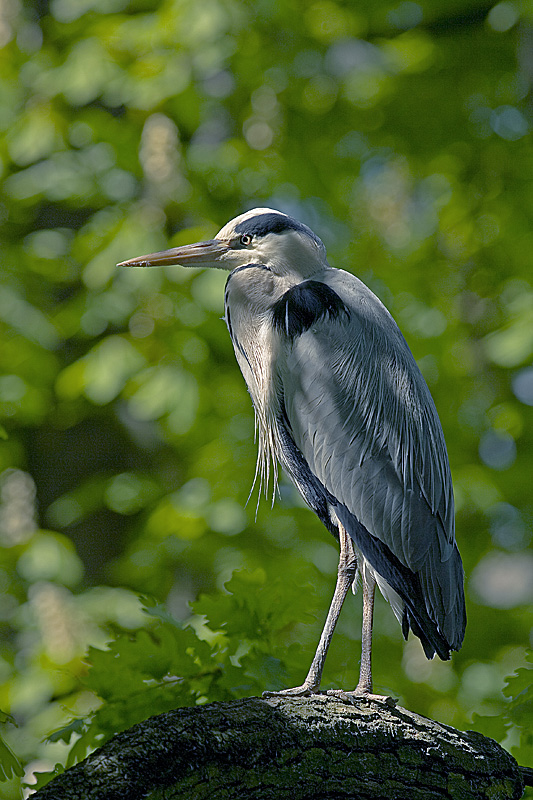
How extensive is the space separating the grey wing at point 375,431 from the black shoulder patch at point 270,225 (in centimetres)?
22

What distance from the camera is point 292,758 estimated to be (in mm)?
1234

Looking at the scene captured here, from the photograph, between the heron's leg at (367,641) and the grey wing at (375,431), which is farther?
the grey wing at (375,431)

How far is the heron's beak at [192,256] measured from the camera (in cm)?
202

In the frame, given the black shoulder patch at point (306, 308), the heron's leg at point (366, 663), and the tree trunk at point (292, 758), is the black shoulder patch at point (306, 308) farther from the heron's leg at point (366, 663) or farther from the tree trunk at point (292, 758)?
the tree trunk at point (292, 758)

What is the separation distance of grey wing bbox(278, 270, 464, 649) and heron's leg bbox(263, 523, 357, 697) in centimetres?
14

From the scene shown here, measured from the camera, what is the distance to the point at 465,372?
3600 mm

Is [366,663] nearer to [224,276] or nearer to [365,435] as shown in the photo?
[365,435]

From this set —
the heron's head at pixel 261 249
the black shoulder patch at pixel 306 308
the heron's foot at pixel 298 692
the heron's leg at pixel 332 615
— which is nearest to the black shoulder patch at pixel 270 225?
the heron's head at pixel 261 249

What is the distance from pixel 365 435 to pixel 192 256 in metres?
0.68

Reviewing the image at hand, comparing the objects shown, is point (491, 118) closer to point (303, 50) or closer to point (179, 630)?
point (303, 50)

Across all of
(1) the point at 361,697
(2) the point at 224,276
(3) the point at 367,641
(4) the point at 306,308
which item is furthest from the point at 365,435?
(2) the point at 224,276

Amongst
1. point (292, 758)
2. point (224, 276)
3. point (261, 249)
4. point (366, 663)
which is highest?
point (261, 249)

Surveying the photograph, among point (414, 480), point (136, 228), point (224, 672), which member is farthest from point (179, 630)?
point (136, 228)

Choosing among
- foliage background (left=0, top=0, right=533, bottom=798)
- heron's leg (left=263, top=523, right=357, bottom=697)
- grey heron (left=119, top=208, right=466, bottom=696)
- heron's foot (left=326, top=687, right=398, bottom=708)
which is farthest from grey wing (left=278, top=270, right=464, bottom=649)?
foliage background (left=0, top=0, right=533, bottom=798)
